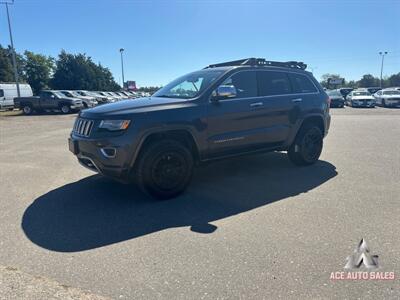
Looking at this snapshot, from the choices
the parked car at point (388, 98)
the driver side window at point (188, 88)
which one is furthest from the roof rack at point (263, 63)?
the parked car at point (388, 98)

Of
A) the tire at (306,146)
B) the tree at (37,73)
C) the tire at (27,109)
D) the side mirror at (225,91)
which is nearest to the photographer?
the side mirror at (225,91)

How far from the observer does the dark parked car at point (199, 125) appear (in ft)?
13.3

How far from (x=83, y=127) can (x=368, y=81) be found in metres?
110

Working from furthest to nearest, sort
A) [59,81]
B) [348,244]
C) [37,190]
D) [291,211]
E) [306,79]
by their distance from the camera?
[59,81] → [306,79] → [37,190] → [291,211] → [348,244]

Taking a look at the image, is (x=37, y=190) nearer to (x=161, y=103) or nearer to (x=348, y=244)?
(x=161, y=103)

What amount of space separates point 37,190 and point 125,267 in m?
2.90

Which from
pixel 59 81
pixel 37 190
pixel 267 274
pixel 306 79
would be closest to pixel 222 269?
pixel 267 274

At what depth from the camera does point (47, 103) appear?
2228 centimetres

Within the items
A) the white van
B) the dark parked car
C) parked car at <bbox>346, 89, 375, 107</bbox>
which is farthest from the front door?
the white van

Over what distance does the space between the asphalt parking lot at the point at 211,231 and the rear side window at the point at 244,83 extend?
1495 mm

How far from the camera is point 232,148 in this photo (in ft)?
16.4

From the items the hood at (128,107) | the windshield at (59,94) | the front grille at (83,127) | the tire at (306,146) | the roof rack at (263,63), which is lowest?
the tire at (306,146)

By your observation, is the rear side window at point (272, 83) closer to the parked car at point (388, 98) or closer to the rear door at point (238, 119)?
the rear door at point (238, 119)

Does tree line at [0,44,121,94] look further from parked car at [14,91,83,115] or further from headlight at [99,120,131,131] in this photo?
headlight at [99,120,131,131]
